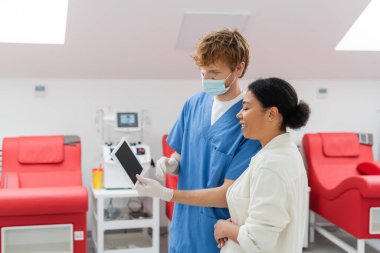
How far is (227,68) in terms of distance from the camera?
1749 mm

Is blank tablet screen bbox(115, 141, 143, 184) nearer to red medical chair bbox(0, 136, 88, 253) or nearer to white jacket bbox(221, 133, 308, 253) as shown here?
white jacket bbox(221, 133, 308, 253)

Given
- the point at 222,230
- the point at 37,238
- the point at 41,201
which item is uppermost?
the point at 222,230

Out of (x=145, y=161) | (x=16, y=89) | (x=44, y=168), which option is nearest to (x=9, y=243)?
(x=44, y=168)

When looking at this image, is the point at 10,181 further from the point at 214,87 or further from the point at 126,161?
the point at 214,87

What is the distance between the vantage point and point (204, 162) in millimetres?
1821

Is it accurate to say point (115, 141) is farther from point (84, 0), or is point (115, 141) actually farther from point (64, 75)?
point (84, 0)

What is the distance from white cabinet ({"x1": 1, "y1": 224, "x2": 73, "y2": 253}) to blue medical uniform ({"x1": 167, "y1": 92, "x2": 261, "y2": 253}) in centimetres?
149

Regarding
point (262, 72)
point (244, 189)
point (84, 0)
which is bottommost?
point (244, 189)

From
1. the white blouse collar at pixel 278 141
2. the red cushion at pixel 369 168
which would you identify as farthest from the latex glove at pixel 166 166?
the red cushion at pixel 369 168

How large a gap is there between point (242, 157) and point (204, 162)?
17 cm

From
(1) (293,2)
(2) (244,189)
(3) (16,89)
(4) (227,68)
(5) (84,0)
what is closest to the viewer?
(2) (244,189)

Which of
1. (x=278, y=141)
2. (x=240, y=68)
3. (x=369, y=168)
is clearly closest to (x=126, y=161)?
(x=240, y=68)

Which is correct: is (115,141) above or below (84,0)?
below

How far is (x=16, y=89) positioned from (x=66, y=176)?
84 centimetres
